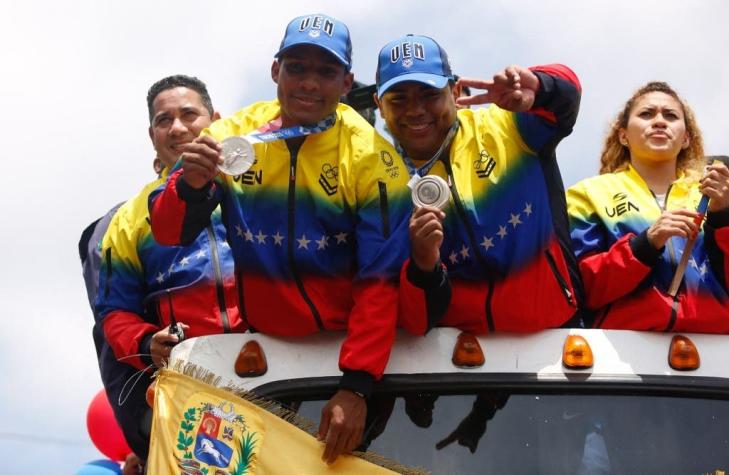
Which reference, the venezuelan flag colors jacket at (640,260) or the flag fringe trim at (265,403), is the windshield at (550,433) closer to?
the flag fringe trim at (265,403)

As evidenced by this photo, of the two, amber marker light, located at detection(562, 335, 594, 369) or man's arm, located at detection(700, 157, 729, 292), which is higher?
man's arm, located at detection(700, 157, 729, 292)

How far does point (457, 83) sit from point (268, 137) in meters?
0.85

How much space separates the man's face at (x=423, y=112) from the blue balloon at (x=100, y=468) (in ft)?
11.0

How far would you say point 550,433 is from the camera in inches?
139

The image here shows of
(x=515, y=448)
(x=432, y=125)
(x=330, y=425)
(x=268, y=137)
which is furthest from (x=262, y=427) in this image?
(x=432, y=125)

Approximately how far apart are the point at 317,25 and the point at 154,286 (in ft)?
4.10

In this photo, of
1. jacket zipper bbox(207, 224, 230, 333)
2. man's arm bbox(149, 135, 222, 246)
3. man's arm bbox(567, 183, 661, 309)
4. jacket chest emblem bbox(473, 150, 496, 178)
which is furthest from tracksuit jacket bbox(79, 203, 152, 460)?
man's arm bbox(567, 183, 661, 309)

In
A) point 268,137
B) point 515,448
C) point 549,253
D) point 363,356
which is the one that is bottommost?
point 515,448

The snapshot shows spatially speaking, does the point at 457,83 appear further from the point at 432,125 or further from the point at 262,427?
the point at 262,427

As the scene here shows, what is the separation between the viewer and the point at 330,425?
3539mm

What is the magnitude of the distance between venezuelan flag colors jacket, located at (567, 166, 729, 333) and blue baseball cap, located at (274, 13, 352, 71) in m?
1.15

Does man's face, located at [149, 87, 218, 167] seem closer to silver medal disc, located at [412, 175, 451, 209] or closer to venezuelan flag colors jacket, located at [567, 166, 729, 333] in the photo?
venezuelan flag colors jacket, located at [567, 166, 729, 333]

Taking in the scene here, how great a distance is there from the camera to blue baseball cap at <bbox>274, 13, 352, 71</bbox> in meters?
4.33

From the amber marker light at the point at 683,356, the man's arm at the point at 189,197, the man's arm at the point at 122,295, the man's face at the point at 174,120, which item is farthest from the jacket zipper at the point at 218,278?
the amber marker light at the point at 683,356
